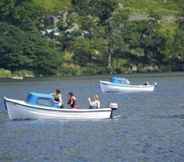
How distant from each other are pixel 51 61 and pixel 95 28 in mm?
16708

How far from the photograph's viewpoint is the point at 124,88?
363 ft

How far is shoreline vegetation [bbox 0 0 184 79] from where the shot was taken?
163875mm

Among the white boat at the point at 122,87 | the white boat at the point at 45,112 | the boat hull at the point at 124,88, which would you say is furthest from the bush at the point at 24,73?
the white boat at the point at 45,112

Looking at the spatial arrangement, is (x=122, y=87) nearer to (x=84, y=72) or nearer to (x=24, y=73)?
(x=24, y=73)

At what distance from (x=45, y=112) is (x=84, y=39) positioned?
349 feet

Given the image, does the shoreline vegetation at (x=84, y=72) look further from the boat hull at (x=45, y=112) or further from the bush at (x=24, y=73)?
the boat hull at (x=45, y=112)

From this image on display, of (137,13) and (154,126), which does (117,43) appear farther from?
(154,126)

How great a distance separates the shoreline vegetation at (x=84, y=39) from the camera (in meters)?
164

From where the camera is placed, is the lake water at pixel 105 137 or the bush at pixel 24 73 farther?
the bush at pixel 24 73

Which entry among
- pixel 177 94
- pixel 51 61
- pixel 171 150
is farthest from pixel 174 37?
pixel 171 150

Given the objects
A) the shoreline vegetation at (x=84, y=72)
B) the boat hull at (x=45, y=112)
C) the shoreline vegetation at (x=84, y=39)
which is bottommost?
the shoreline vegetation at (x=84, y=72)

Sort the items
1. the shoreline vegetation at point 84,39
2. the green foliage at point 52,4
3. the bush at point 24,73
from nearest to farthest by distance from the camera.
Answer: the bush at point 24,73 < the shoreline vegetation at point 84,39 < the green foliage at point 52,4

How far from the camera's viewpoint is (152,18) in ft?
603

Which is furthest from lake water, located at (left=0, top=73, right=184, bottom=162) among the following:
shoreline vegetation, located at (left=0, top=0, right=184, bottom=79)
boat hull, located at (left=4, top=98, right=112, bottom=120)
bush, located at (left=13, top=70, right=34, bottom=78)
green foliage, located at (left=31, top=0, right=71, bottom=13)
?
green foliage, located at (left=31, top=0, right=71, bottom=13)
